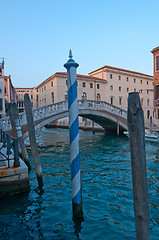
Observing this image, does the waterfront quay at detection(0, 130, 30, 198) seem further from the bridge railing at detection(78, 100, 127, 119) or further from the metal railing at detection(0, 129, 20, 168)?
the bridge railing at detection(78, 100, 127, 119)

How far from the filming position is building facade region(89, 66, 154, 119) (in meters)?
29.6

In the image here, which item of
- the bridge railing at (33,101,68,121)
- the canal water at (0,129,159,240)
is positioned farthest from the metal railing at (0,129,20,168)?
the bridge railing at (33,101,68,121)

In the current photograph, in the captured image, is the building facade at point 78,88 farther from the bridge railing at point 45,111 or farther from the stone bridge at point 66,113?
the bridge railing at point 45,111

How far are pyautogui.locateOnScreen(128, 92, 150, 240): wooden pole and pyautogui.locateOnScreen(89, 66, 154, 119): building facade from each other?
2830 centimetres

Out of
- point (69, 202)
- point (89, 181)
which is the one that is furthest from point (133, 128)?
point (89, 181)

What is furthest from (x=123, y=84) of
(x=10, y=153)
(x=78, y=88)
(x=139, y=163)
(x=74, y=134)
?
(x=139, y=163)

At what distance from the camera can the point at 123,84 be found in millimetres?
31141

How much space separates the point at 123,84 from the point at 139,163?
3084 cm

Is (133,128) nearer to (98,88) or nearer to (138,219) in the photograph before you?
(138,219)

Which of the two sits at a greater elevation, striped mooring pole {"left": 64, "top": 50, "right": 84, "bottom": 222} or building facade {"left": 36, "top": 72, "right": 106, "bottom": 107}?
building facade {"left": 36, "top": 72, "right": 106, "bottom": 107}

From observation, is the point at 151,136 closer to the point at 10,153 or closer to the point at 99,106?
the point at 99,106

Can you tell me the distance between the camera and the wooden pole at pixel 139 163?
1.67m

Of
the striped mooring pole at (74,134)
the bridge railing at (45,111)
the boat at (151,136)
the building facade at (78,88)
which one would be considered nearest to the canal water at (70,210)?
the striped mooring pole at (74,134)

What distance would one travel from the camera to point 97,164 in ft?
22.3
